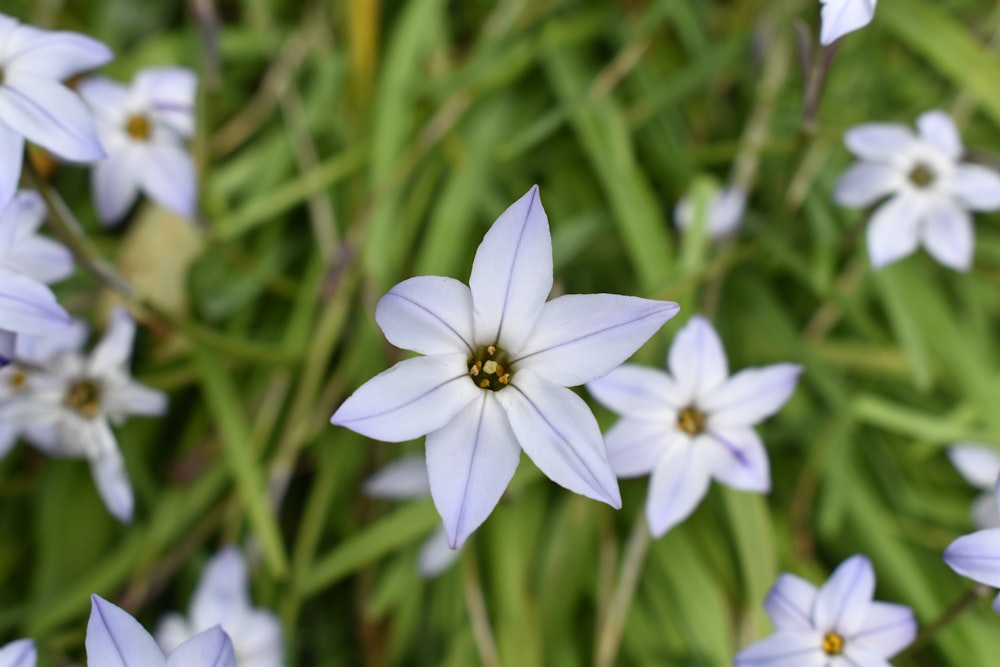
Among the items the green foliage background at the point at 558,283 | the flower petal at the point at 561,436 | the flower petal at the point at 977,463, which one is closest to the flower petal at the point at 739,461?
the green foliage background at the point at 558,283

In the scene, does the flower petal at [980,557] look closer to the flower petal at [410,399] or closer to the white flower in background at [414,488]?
the flower petal at [410,399]

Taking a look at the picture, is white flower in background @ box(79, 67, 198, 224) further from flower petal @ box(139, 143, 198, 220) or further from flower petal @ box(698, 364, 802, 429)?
flower petal @ box(698, 364, 802, 429)

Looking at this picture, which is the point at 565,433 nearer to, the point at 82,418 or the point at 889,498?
the point at 82,418

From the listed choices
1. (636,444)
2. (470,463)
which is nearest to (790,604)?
(636,444)

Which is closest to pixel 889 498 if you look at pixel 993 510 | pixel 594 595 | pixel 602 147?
pixel 993 510

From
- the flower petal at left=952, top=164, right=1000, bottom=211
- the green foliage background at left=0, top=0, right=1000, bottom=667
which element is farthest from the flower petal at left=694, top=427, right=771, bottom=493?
the flower petal at left=952, top=164, right=1000, bottom=211
